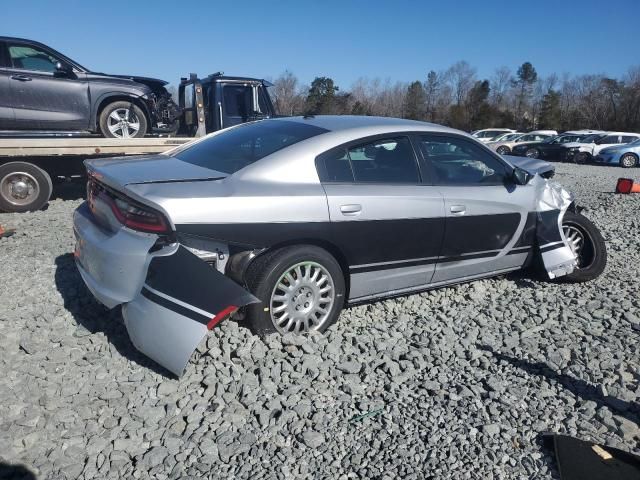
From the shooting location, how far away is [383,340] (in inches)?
150

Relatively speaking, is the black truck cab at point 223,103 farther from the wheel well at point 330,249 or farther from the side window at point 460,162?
the wheel well at point 330,249

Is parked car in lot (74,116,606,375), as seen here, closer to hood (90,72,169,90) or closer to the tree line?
hood (90,72,169,90)

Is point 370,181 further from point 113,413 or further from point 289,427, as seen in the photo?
point 113,413

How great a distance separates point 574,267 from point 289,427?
11.8ft

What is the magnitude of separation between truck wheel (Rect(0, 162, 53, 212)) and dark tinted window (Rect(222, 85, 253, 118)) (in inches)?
135

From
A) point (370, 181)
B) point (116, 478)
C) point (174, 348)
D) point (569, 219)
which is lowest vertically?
point (116, 478)

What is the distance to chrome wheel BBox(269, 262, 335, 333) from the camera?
3602mm

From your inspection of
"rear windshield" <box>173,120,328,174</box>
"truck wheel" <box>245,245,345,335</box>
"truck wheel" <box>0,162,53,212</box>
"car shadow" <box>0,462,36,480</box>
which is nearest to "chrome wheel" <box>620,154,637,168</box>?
"truck wheel" <box>0,162,53,212</box>

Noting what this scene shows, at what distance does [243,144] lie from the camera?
4.09m

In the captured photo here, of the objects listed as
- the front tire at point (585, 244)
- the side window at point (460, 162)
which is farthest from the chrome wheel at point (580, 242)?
the side window at point (460, 162)

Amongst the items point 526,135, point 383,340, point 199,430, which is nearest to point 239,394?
point 199,430

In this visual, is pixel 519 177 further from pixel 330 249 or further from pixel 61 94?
pixel 61 94

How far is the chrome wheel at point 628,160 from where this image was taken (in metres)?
23.9

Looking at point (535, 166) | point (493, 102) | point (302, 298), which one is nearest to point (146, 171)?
point (302, 298)
